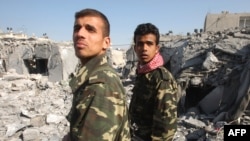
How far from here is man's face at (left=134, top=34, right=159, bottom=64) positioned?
2490 millimetres

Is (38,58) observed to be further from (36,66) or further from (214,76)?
(214,76)

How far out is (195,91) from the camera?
8797mm

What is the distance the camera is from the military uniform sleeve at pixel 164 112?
87.0 inches

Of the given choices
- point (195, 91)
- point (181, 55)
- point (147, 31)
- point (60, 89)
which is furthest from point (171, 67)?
point (147, 31)

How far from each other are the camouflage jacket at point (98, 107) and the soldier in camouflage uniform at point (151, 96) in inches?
36.3

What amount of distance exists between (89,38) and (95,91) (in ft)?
1.18

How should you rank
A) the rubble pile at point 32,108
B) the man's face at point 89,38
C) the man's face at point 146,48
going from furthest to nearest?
1. the rubble pile at point 32,108
2. the man's face at point 146,48
3. the man's face at point 89,38

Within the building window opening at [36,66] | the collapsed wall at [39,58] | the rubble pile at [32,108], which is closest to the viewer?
the rubble pile at [32,108]

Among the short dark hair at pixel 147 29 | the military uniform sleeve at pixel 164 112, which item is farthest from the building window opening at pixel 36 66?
the military uniform sleeve at pixel 164 112

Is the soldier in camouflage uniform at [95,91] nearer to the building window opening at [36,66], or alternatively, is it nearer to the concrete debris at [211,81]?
the concrete debris at [211,81]

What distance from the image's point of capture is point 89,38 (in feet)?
4.80

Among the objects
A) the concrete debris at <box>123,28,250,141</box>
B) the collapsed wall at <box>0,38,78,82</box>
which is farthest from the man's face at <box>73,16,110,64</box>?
the collapsed wall at <box>0,38,78,82</box>

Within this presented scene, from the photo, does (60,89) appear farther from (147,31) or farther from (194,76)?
(147,31)

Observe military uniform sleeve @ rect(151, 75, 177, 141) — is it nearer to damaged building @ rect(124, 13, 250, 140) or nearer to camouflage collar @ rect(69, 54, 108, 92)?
camouflage collar @ rect(69, 54, 108, 92)
